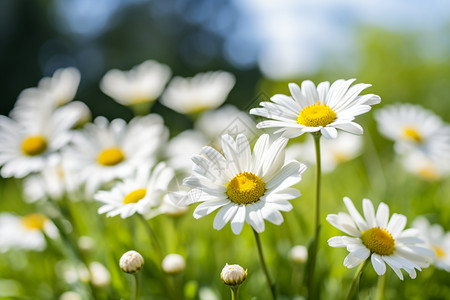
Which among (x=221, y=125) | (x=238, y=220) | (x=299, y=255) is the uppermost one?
(x=238, y=220)

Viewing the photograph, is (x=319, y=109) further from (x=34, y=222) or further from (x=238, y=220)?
(x=34, y=222)

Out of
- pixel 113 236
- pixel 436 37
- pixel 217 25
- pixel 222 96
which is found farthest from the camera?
pixel 217 25

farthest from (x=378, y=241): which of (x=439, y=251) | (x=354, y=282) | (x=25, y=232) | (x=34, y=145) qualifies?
(x=25, y=232)

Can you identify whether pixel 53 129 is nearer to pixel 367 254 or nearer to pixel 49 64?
pixel 367 254

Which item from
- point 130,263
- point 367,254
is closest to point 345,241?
point 367,254

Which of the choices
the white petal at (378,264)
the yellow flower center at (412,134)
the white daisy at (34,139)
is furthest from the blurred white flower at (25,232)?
the yellow flower center at (412,134)
